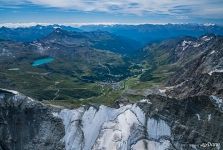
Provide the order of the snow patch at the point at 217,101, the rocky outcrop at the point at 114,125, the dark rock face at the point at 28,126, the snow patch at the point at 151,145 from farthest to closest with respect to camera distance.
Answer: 1. the snow patch at the point at 217,101
2. the dark rock face at the point at 28,126
3. the rocky outcrop at the point at 114,125
4. the snow patch at the point at 151,145

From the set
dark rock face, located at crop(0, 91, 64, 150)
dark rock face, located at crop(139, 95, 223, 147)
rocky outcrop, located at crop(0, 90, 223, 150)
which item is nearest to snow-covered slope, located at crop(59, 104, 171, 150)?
rocky outcrop, located at crop(0, 90, 223, 150)

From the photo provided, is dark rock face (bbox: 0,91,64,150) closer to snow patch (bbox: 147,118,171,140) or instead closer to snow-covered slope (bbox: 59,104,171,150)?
snow-covered slope (bbox: 59,104,171,150)

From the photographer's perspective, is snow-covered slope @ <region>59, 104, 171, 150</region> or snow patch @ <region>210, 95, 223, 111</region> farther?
snow patch @ <region>210, 95, 223, 111</region>

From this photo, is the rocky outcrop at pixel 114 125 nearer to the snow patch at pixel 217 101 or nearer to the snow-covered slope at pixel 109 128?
the snow-covered slope at pixel 109 128

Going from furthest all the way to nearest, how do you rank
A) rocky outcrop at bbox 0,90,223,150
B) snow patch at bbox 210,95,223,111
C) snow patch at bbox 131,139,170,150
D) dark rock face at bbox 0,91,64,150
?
snow patch at bbox 210,95,223,111 < dark rock face at bbox 0,91,64,150 < rocky outcrop at bbox 0,90,223,150 < snow patch at bbox 131,139,170,150

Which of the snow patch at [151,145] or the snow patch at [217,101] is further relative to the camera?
the snow patch at [217,101]

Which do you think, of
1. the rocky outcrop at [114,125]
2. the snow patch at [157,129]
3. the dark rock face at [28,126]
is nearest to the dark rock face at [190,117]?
the rocky outcrop at [114,125]

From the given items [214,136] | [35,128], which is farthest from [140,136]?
[35,128]

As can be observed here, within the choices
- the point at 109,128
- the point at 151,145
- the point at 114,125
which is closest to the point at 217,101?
the point at 151,145

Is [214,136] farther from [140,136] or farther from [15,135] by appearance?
[15,135]
